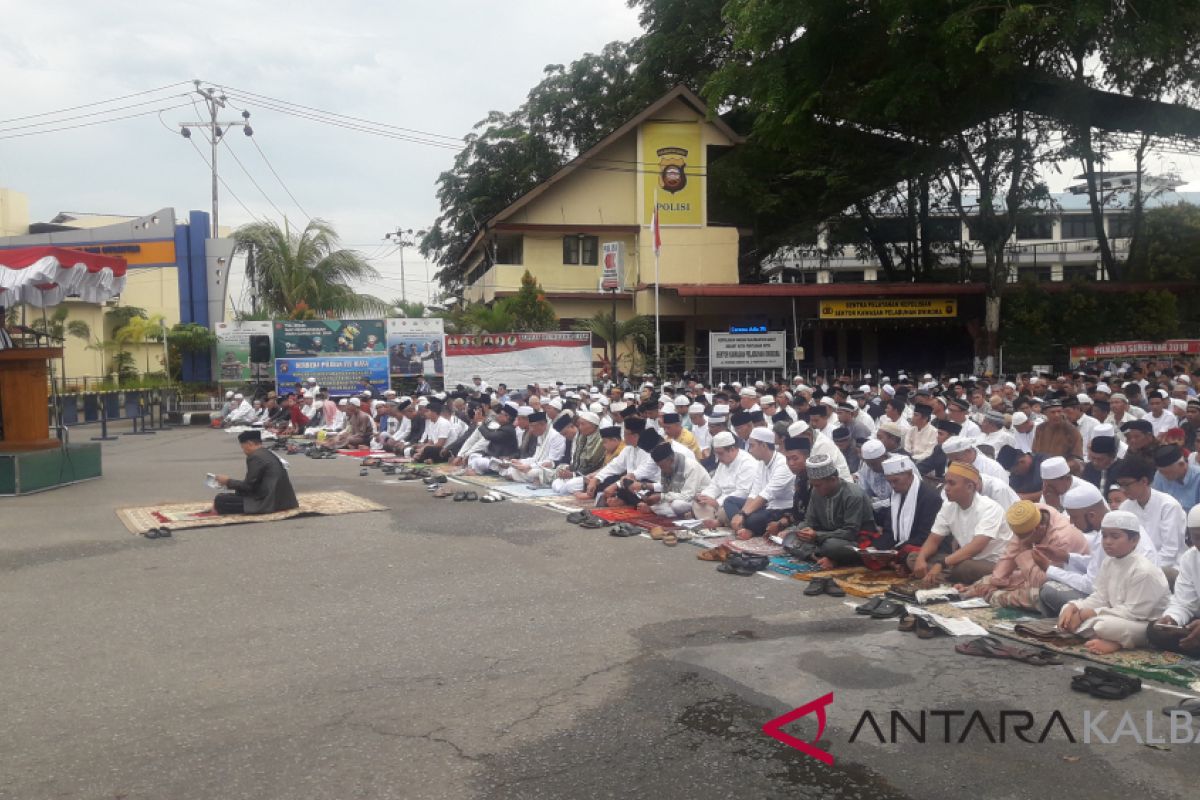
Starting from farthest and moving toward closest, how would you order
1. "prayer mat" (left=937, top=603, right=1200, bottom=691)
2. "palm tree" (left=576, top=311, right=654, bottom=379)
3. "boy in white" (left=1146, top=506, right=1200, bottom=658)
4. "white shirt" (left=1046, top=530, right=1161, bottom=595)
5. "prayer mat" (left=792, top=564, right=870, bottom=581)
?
"palm tree" (left=576, top=311, right=654, bottom=379)
"prayer mat" (left=792, top=564, right=870, bottom=581)
"white shirt" (left=1046, top=530, right=1161, bottom=595)
"boy in white" (left=1146, top=506, right=1200, bottom=658)
"prayer mat" (left=937, top=603, right=1200, bottom=691)

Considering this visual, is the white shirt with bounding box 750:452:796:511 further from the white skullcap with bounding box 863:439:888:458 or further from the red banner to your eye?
the red banner

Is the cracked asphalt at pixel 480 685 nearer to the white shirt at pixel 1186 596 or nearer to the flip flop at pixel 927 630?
the flip flop at pixel 927 630

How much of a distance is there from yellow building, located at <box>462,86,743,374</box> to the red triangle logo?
26.2 metres

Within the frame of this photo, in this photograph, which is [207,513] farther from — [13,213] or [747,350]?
[13,213]

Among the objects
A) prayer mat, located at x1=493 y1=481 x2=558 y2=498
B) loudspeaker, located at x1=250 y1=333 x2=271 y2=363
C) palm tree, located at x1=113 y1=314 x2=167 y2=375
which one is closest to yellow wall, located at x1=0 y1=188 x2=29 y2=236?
palm tree, located at x1=113 y1=314 x2=167 y2=375

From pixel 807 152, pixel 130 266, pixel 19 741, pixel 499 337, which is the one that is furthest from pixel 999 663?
pixel 130 266

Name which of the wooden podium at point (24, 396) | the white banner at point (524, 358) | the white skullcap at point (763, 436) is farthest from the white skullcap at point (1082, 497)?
the white banner at point (524, 358)

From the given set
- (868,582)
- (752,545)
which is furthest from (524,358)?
(868,582)

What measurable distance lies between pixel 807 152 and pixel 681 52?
6.41 meters

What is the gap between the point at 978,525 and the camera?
297 inches

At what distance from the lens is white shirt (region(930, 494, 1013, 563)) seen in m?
7.51

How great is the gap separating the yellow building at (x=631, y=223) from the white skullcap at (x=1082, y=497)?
80.8 ft

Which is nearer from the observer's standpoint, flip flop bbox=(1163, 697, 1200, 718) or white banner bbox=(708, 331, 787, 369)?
flip flop bbox=(1163, 697, 1200, 718)

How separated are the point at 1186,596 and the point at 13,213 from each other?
40415mm
